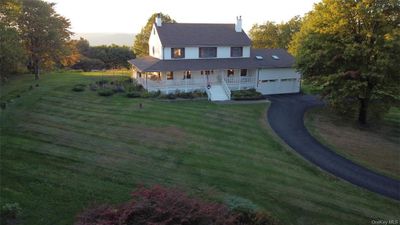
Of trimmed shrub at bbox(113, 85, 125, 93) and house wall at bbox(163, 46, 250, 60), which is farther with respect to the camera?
house wall at bbox(163, 46, 250, 60)

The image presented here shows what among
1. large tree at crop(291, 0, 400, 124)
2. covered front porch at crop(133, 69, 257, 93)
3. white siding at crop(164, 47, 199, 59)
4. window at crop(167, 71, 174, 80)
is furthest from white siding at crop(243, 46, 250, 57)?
large tree at crop(291, 0, 400, 124)

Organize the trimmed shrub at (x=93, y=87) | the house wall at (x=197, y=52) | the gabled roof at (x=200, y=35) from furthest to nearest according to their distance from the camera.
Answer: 1. the gabled roof at (x=200, y=35)
2. the house wall at (x=197, y=52)
3. the trimmed shrub at (x=93, y=87)

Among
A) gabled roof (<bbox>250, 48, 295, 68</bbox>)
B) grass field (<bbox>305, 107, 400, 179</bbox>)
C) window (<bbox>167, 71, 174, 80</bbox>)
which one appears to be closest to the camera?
grass field (<bbox>305, 107, 400, 179</bbox>)

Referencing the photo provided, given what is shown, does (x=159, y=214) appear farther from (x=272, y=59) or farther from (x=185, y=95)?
(x=272, y=59)

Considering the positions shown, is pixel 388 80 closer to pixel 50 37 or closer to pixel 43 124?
pixel 43 124

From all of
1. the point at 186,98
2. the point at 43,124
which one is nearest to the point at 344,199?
the point at 43,124
